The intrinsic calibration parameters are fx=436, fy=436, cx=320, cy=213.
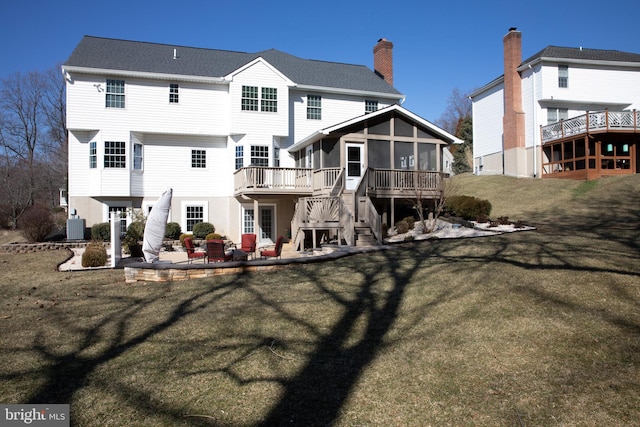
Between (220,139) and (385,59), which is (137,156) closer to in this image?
(220,139)

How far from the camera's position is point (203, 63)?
83.1 ft

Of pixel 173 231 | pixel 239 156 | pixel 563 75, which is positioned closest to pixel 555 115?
pixel 563 75

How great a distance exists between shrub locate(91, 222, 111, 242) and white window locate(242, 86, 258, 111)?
9436mm

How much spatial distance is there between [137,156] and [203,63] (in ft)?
22.4

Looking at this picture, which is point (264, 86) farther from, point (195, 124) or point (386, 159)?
point (386, 159)

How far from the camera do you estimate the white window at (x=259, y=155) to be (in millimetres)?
23828

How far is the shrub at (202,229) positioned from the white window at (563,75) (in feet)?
81.8

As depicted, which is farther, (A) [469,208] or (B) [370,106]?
(B) [370,106]

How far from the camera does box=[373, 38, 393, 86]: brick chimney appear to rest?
3006 cm

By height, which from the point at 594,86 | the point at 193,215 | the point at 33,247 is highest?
the point at 594,86

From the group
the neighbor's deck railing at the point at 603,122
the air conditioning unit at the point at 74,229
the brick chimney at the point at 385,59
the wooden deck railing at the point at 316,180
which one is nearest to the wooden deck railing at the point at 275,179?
the wooden deck railing at the point at 316,180

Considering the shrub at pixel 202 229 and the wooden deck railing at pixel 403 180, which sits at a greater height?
the wooden deck railing at pixel 403 180

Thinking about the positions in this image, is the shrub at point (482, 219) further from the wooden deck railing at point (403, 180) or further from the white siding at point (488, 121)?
the white siding at point (488, 121)

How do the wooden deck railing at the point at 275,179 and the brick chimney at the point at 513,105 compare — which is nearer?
the wooden deck railing at the point at 275,179
